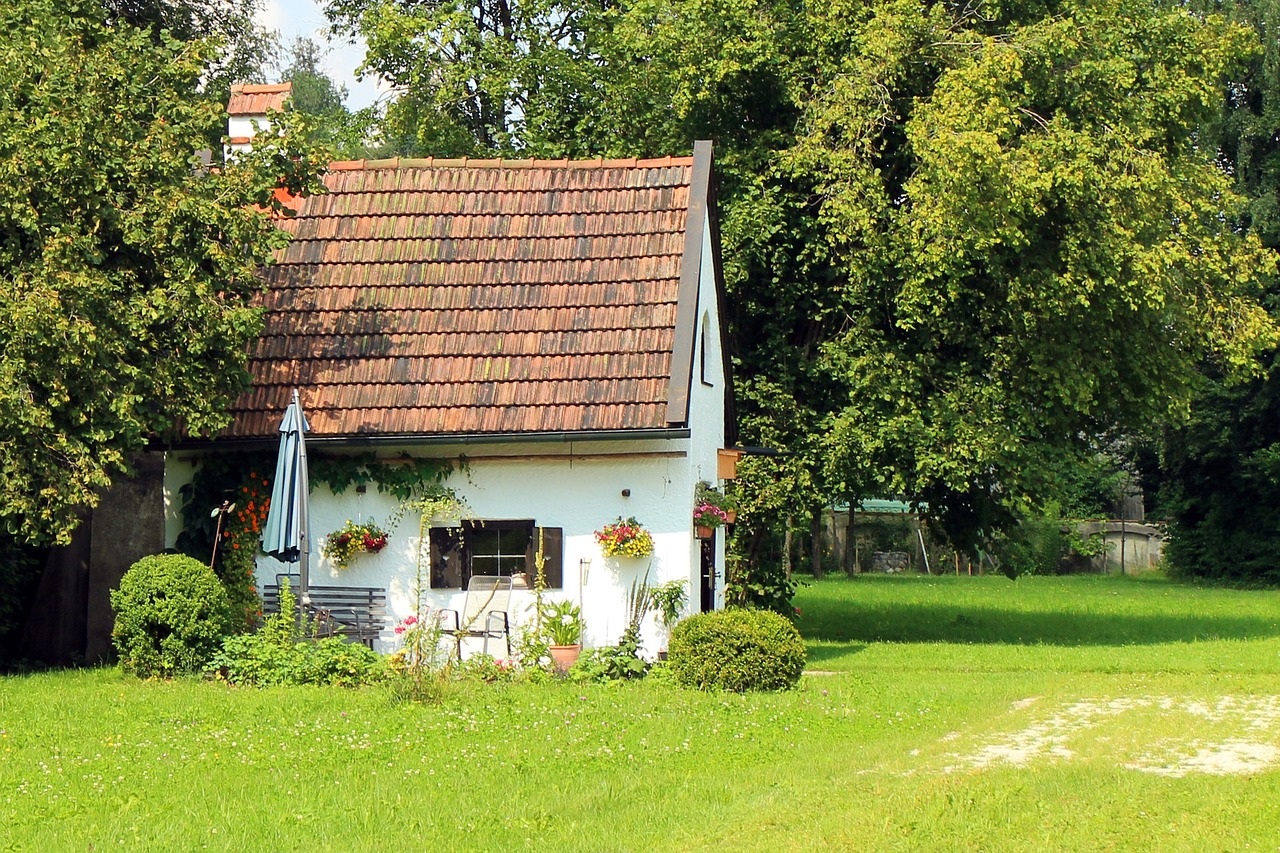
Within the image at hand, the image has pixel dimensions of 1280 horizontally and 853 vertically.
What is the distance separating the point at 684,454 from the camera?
1702cm

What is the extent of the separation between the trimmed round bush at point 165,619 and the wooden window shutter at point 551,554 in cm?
364

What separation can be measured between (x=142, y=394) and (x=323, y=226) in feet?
15.2

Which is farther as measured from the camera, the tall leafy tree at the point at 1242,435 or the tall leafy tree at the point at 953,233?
the tall leafy tree at the point at 1242,435

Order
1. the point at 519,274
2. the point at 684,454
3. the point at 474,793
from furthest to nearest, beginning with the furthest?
1. the point at 519,274
2. the point at 684,454
3. the point at 474,793

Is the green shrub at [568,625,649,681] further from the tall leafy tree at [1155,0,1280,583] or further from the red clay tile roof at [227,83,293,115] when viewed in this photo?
the tall leafy tree at [1155,0,1280,583]

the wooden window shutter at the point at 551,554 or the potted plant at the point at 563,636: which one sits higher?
the wooden window shutter at the point at 551,554

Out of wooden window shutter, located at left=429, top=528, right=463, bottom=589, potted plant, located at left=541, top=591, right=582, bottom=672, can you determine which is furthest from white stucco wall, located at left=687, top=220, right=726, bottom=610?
wooden window shutter, located at left=429, top=528, right=463, bottom=589

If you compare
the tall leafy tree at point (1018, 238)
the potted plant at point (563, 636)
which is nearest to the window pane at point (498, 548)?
the potted plant at point (563, 636)

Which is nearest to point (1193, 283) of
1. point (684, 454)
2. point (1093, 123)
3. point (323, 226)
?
point (1093, 123)

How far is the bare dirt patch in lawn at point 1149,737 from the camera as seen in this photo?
36.8 feet

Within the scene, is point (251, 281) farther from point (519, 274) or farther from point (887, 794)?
point (887, 794)

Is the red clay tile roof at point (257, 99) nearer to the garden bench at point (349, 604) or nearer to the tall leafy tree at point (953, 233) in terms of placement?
the tall leafy tree at point (953, 233)

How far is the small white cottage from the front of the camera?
1695cm

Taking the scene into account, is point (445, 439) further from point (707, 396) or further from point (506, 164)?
point (506, 164)
